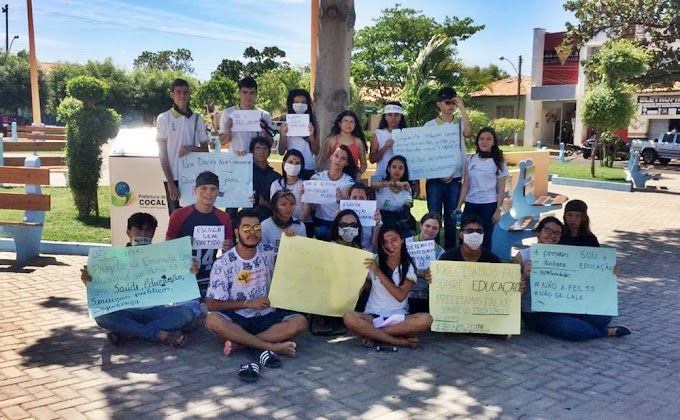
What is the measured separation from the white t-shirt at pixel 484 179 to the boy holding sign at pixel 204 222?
8.75 feet

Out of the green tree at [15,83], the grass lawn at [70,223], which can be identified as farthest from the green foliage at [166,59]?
the grass lawn at [70,223]

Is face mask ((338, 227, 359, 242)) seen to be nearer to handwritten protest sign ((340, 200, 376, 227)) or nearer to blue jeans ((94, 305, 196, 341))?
handwritten protest sign ((340, 200, 376, 227))

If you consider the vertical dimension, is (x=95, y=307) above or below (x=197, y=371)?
above

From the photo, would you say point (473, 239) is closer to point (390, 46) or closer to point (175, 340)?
point (175, 340)

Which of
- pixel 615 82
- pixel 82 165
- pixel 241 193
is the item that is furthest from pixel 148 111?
pixel 241 193

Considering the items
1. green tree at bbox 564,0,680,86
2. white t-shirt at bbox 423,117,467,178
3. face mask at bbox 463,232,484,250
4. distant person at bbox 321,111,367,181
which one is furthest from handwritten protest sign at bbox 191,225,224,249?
green tree at bbox 564,0,680,86

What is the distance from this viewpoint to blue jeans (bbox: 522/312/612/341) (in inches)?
218

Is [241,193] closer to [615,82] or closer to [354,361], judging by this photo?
[354,361]

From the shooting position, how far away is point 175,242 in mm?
5312

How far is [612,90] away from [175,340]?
18.8 metres

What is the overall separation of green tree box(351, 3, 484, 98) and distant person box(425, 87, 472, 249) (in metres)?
31.9

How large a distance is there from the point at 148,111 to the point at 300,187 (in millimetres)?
55422

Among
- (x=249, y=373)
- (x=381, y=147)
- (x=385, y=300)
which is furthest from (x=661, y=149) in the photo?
(x=249, y=373)

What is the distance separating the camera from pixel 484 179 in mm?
6684
